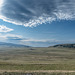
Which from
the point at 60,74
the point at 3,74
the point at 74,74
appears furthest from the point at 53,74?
the point at 3,74

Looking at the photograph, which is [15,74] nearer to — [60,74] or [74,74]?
[60,74]

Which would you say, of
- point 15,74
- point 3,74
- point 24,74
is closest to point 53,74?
point 24,74

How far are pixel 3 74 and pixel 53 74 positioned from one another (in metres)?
11.4

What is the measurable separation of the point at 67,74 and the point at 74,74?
163 cm

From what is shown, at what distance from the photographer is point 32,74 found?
27125 mm

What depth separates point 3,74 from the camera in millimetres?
26641

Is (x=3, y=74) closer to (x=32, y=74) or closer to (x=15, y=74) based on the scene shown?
(x=15, y=74)

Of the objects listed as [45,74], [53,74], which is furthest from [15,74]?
[53,74]

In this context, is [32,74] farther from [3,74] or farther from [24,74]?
[3,74]

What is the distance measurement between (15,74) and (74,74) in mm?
13583

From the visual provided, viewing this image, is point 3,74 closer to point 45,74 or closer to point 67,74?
point 45,74

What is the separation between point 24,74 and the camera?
2725cm

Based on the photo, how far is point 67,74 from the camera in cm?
2716

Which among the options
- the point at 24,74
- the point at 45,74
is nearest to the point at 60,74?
the point at 45,74
